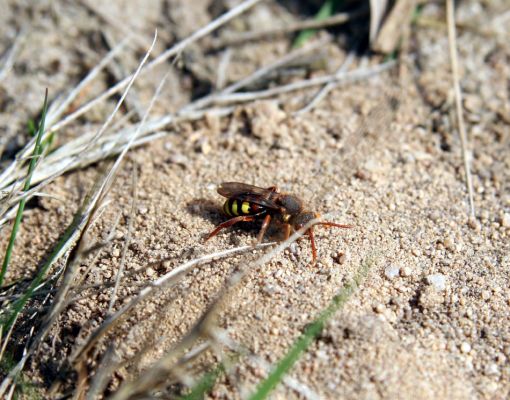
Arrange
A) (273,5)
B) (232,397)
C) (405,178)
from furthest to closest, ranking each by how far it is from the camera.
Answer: (273,5) → (405,178) → (232,397)

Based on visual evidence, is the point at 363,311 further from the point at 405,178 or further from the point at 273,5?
the point at 273,5

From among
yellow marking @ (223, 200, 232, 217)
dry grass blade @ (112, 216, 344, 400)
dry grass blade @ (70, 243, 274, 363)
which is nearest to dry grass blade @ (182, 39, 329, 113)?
yellow marking @ (223, 200, 232, 217)

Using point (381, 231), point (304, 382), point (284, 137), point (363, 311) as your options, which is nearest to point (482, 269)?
point (381, 231)

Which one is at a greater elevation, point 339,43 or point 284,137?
point 339,43

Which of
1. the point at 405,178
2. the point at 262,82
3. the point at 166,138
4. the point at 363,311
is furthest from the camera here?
the point at 262,82

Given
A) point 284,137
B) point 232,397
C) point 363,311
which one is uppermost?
point 284,137

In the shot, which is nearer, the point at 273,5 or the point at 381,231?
the point at 381,231

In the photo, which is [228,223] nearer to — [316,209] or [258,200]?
[258,200]
